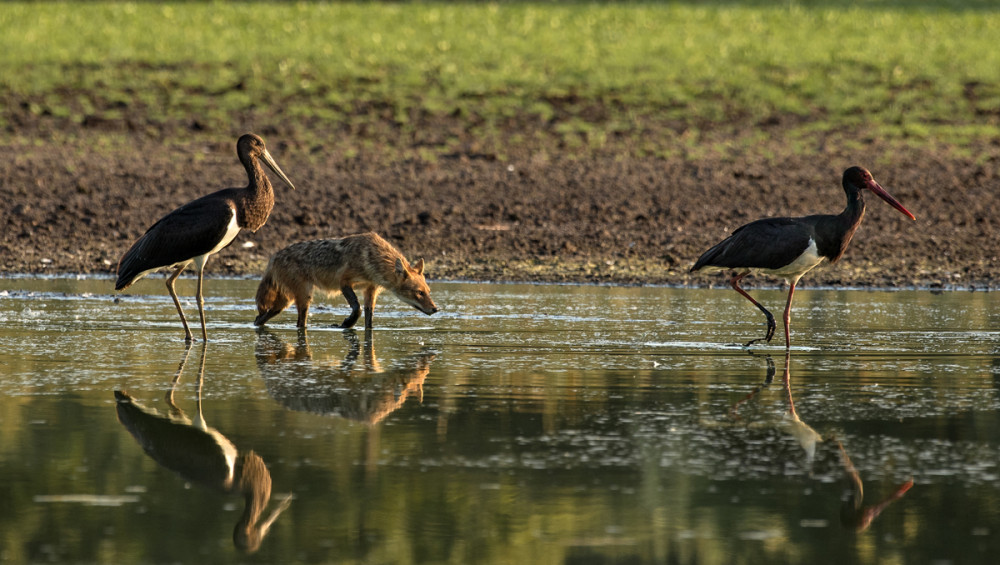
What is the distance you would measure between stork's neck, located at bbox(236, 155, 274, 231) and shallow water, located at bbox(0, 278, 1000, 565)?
0.88 meters

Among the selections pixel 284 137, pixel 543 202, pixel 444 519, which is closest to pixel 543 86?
pixel 284 137

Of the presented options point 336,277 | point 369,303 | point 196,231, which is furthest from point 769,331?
point 196,231

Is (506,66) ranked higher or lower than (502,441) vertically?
→ higher

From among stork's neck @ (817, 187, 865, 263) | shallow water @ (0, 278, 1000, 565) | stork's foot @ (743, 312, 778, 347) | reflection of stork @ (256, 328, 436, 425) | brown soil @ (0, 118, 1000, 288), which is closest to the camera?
shallow water @ (0, 278, 1000, 565)

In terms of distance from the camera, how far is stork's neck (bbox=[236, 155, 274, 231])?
1155 centimetres

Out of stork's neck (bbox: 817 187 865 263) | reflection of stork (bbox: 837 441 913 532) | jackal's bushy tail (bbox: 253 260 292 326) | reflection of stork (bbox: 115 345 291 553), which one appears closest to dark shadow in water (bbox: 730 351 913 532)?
reflection of stork (bbox: 837 441 913 532)

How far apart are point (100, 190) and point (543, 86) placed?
27.4 feet

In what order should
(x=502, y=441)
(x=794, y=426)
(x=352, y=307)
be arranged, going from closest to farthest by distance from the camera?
(x=502, y=441), (x=794, y=426), (x=352, y=307)

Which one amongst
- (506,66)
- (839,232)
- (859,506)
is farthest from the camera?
(506,66)

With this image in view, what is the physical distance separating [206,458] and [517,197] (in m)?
11.5

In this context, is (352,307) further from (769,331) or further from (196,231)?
(769,331)

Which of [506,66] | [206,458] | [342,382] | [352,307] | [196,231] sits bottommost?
[206,458]

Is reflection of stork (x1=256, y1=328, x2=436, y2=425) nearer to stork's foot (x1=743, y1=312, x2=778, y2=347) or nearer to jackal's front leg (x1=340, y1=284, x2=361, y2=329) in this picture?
jackal's front leg (x1=340, y1=284, x2=361, y2=329)

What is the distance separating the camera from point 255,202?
38.2 feet
